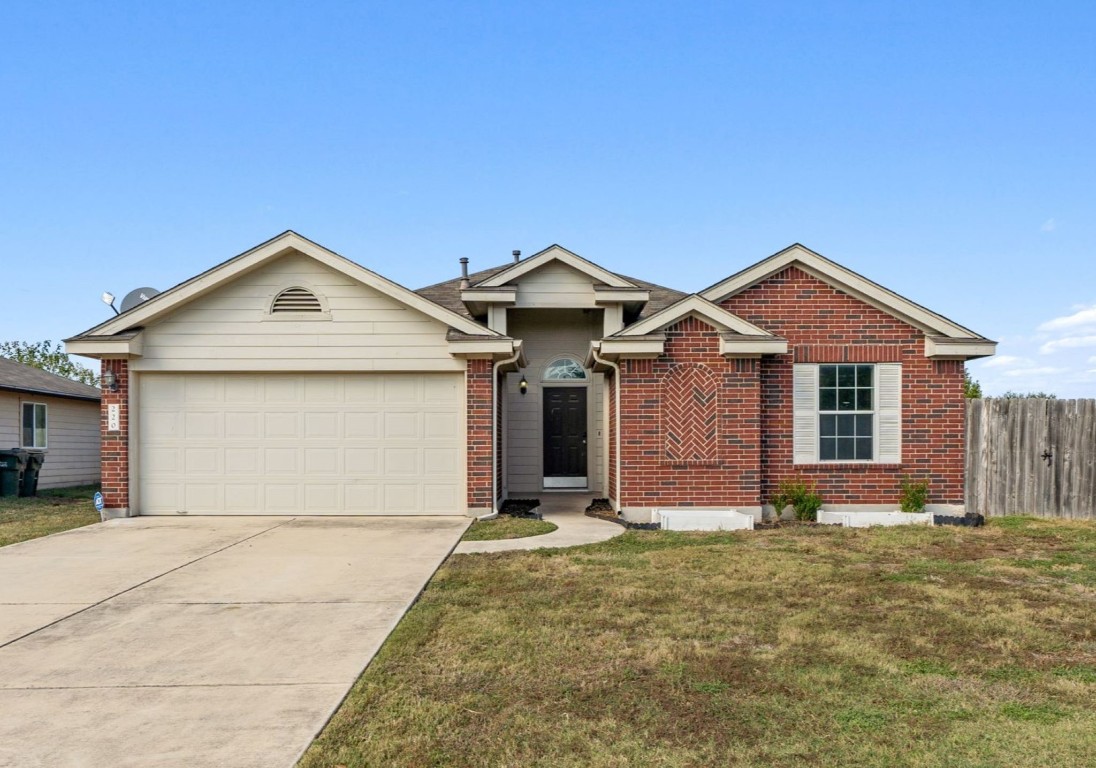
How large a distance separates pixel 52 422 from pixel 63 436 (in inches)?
23.7

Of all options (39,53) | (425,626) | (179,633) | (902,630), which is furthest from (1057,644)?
(39,53)

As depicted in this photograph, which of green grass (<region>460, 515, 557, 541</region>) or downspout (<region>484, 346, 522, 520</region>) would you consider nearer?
green grass (<region>460, 515, 557, 541</region>)

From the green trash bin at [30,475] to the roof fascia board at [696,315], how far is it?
48.3 ft

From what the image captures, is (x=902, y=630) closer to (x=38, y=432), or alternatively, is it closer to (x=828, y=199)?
(x=828, y=199)

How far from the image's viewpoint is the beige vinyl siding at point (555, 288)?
44.3ft

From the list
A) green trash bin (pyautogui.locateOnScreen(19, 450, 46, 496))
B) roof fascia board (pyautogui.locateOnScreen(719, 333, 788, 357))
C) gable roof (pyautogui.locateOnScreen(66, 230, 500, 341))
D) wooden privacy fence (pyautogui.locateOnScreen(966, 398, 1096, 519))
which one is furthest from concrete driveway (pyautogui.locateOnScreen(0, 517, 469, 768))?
wooden privacy fence (pyautogui.locateOnScreen(966, 398, 1096, 519))

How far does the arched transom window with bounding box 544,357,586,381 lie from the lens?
604 inches

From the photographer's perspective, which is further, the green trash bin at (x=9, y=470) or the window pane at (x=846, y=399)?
the green trash bin at (x=9, y=470)

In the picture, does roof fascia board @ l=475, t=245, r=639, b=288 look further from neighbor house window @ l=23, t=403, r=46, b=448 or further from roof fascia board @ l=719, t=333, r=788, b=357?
neighbor house window @ l=23, t=403, r=46, b=448

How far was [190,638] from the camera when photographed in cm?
537

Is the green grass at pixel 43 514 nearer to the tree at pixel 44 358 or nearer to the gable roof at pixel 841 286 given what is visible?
the gable roof at pixel 841 286

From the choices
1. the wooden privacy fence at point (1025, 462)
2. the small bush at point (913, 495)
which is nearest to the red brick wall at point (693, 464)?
the small bush at point (913, 495)

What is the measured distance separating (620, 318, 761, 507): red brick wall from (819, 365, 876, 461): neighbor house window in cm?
130

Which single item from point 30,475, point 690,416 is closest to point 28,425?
point 30,475
